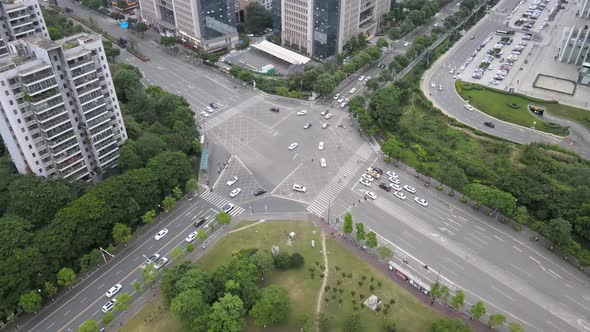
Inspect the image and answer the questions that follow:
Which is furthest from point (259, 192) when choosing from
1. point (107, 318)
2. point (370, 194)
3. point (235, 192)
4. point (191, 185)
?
point (107, 318)

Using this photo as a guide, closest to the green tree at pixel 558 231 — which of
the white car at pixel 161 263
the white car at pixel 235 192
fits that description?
the white car at pixel 235 192

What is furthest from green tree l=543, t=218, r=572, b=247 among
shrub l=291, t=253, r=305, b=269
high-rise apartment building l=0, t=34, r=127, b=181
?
high-rise apartment building l=0, t=34, r=127, b=181

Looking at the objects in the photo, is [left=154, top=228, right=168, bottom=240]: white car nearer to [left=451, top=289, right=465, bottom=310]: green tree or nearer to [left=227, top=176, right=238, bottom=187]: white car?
[left=227, top=176, right=238, bottom=187]: white car

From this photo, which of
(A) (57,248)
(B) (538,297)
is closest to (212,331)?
(A) (57,248)

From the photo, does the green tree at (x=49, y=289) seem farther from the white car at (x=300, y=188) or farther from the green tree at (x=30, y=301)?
the white car at (x=300, y=188)

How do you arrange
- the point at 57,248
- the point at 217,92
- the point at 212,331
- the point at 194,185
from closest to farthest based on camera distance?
the point at 212,331 < the point at 57,248 < the point at 194,185 < the point at 217,92

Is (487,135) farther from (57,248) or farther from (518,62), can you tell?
(57,248)
